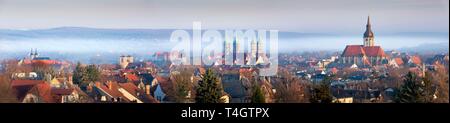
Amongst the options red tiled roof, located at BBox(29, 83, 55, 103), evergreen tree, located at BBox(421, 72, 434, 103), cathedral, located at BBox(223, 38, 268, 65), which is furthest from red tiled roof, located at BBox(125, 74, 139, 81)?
evergreen tree, located at BBox(421, 72, 434, 103)

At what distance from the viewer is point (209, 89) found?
745 centimetres

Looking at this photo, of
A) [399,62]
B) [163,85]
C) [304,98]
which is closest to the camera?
[304,98]

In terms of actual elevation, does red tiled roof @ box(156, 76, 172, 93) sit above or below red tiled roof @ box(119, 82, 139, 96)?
above

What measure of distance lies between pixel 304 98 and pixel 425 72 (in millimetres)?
2663

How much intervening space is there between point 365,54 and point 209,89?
8.67 m

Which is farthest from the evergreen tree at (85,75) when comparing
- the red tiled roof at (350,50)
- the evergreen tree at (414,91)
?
the evergreen tree at (414,91)

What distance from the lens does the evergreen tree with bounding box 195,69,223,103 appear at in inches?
277

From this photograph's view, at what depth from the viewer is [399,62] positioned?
38.1ft

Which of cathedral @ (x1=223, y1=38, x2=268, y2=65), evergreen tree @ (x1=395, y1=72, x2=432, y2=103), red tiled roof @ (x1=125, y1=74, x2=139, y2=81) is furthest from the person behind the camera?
red tiled roof @ (x1=125, y1=74, x2=139, y2=81)

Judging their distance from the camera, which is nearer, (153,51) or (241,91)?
(241,91)

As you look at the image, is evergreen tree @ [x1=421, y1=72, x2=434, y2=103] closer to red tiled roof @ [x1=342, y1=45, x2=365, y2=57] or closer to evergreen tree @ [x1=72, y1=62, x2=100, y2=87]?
red tiled roof @ [x1=342, y1=45, x2=365, y2=57]

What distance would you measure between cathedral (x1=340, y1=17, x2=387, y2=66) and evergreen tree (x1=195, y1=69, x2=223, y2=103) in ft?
12.0
